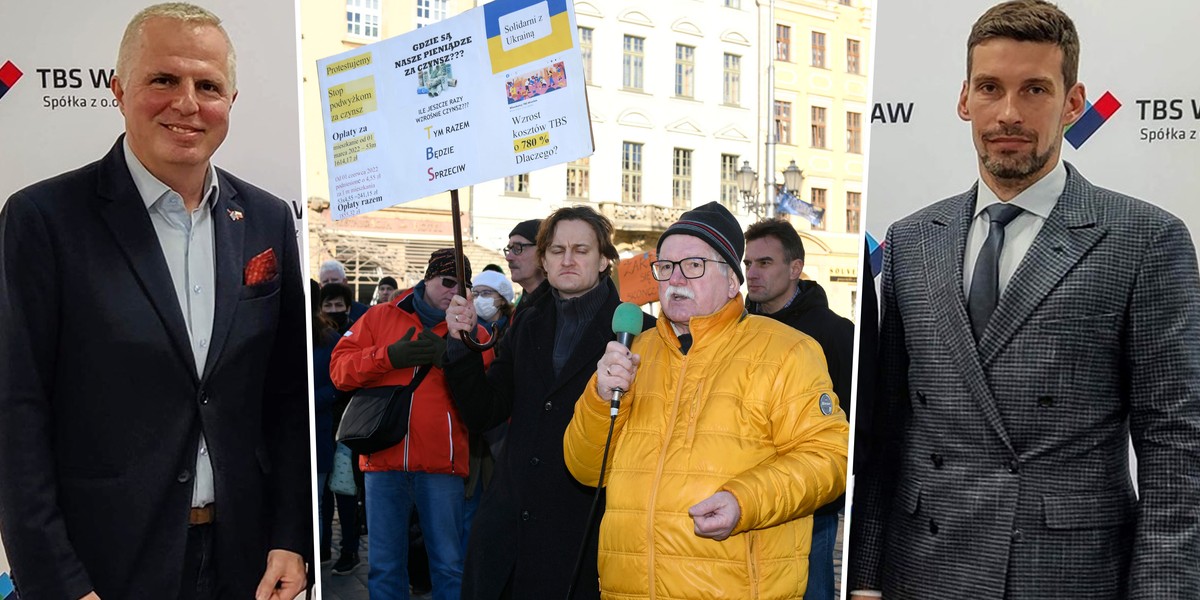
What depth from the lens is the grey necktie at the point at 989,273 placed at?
2.10 metres

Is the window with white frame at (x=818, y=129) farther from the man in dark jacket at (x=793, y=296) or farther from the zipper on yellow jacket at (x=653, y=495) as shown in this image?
the zipper on yellow jacket at (x=653, y=495)

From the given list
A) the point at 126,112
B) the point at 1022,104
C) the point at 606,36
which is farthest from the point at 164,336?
the point at 1022,104

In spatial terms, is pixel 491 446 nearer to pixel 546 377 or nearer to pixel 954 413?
pixel 546 377

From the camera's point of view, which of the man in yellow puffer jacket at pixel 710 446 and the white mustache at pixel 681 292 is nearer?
the man in yellow puffer jacket at pixel 710 446

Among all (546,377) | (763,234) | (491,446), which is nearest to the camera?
(763,234)

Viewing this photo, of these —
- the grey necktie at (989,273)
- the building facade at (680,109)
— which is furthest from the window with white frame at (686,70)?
the grey necktie at (989,273)

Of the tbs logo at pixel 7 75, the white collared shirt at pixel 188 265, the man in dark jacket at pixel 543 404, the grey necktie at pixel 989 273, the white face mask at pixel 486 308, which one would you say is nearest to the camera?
the grey necktie at pixel 989 273

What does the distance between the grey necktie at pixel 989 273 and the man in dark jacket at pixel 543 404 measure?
2.52 ft

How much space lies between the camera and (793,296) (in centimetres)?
261

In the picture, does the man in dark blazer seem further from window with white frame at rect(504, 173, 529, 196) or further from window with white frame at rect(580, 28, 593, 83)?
window with white frame at rect(580, 28, 593, 83)

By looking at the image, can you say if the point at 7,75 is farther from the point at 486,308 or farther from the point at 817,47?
the point at 817,47

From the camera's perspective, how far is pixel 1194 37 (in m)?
2.91

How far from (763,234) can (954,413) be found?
0.61 m

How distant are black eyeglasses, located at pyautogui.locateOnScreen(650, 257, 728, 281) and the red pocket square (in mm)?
904
